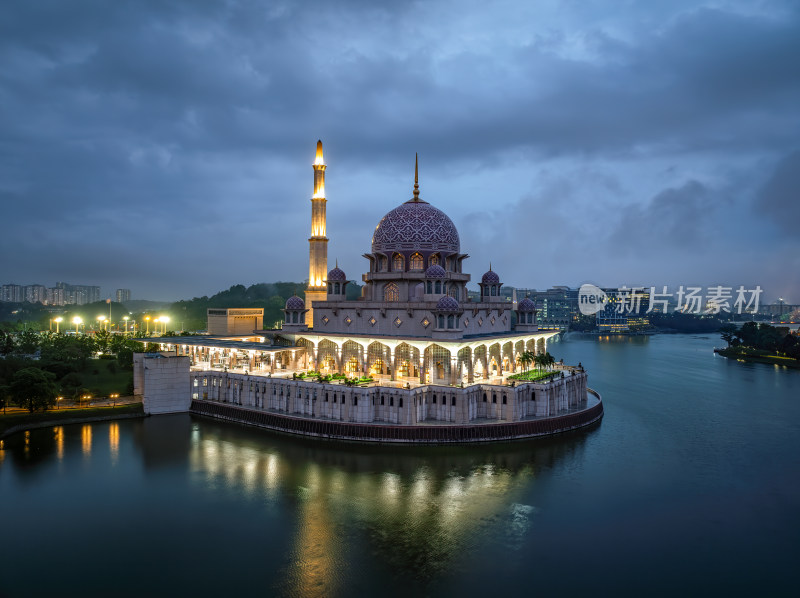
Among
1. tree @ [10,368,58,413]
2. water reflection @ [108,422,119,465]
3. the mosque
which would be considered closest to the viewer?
water reflection @ [108,422,119,465]

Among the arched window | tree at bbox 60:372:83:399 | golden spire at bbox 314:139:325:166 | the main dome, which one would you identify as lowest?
tree at bbox 60:372:83:399

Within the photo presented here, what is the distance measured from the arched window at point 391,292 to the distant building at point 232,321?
2729 cm

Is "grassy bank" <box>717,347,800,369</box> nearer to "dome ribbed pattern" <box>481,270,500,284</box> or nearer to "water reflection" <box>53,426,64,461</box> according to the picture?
"dome ribbed pattern" <box>481,270,500,284</box>

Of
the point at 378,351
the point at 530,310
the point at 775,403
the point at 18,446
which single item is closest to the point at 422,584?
the point at 378,351

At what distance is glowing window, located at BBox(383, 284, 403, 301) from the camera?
47312 millimetres

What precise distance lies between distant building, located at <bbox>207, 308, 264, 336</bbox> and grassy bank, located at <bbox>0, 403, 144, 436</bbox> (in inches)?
1039

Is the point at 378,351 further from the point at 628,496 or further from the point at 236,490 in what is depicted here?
the point at 628,496

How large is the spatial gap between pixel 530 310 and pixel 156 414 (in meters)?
32.7

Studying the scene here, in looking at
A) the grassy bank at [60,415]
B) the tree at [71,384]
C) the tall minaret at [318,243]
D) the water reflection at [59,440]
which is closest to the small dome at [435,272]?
the tall minaret at [318,243]

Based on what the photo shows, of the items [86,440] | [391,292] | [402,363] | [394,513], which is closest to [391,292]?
[391,292]

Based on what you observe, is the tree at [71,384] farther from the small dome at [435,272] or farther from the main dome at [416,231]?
the small dome at [435,272]

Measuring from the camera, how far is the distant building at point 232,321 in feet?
229

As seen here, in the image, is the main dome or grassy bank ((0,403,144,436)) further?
the main dome

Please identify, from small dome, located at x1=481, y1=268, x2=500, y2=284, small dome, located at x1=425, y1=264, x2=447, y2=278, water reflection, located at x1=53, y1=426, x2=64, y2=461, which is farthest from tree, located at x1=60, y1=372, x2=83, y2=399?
small dome, located at x1=481, y1=268, x2=500, y2=284
